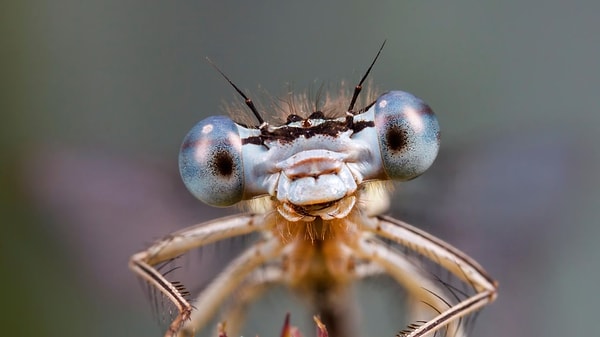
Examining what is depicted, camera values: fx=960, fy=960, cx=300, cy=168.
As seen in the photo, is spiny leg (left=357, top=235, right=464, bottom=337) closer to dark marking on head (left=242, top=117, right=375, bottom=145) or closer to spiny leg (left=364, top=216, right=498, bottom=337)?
spiny leg (left=364, top=216, right=498, bottom=337)

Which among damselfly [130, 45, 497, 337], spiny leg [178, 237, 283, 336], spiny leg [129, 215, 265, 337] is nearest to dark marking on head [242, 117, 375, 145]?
damselfly [130, 45, 497, 337]

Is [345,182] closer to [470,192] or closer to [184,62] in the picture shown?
[470,192]

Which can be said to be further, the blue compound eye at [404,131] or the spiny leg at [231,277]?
the spiny leg at [231,277]

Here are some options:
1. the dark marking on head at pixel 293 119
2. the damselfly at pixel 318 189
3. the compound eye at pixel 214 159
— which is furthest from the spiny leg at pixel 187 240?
the dark marking on head at pixel 293 119

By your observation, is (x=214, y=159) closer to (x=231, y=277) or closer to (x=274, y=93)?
(x=231, y=277)

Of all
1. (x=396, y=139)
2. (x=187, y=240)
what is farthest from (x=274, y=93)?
(x=396, y=139)

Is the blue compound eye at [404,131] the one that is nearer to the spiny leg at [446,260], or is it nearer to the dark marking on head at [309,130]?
the dark marking on head at [309,130]

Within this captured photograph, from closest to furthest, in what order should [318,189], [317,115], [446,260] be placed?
1. [318,189]
2. [317,115]
3. [446,260]

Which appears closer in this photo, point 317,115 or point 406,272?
point 317,115

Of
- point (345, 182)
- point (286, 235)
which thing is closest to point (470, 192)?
point (286, 235)
